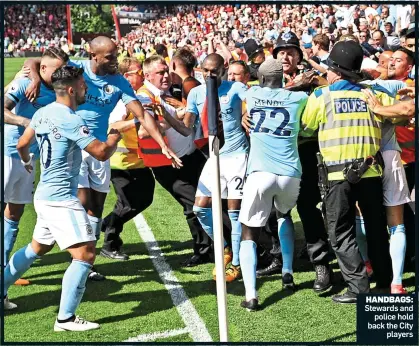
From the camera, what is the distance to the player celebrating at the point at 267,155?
6531 millimetres

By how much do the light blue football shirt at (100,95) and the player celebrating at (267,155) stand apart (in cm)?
126

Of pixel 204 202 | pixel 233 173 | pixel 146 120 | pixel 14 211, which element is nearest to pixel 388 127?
pixel 233 173

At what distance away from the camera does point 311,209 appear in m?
7.33

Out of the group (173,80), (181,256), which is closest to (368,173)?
(181,256)

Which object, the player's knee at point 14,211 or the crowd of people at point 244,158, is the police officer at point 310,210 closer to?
the crowd of people at point 244,158

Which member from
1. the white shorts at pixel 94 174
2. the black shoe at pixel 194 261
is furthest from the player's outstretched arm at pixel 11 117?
the black shoe at pixel 194 261

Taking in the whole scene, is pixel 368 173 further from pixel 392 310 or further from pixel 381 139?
pixel 392 310

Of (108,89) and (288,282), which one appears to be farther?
(108,89)

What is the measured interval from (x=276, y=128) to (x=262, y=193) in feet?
1.91

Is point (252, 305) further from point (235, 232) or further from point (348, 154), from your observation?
point (348, 154)

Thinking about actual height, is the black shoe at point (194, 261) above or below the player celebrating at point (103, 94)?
below

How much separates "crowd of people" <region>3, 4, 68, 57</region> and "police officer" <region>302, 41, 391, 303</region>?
50.4 metres

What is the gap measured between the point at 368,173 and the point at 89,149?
235 cm

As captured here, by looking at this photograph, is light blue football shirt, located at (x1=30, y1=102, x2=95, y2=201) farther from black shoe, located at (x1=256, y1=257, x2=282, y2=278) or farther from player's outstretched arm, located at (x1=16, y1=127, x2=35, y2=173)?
black shoe, located at (x1=256, y1=257, x2=282, y2=278)
